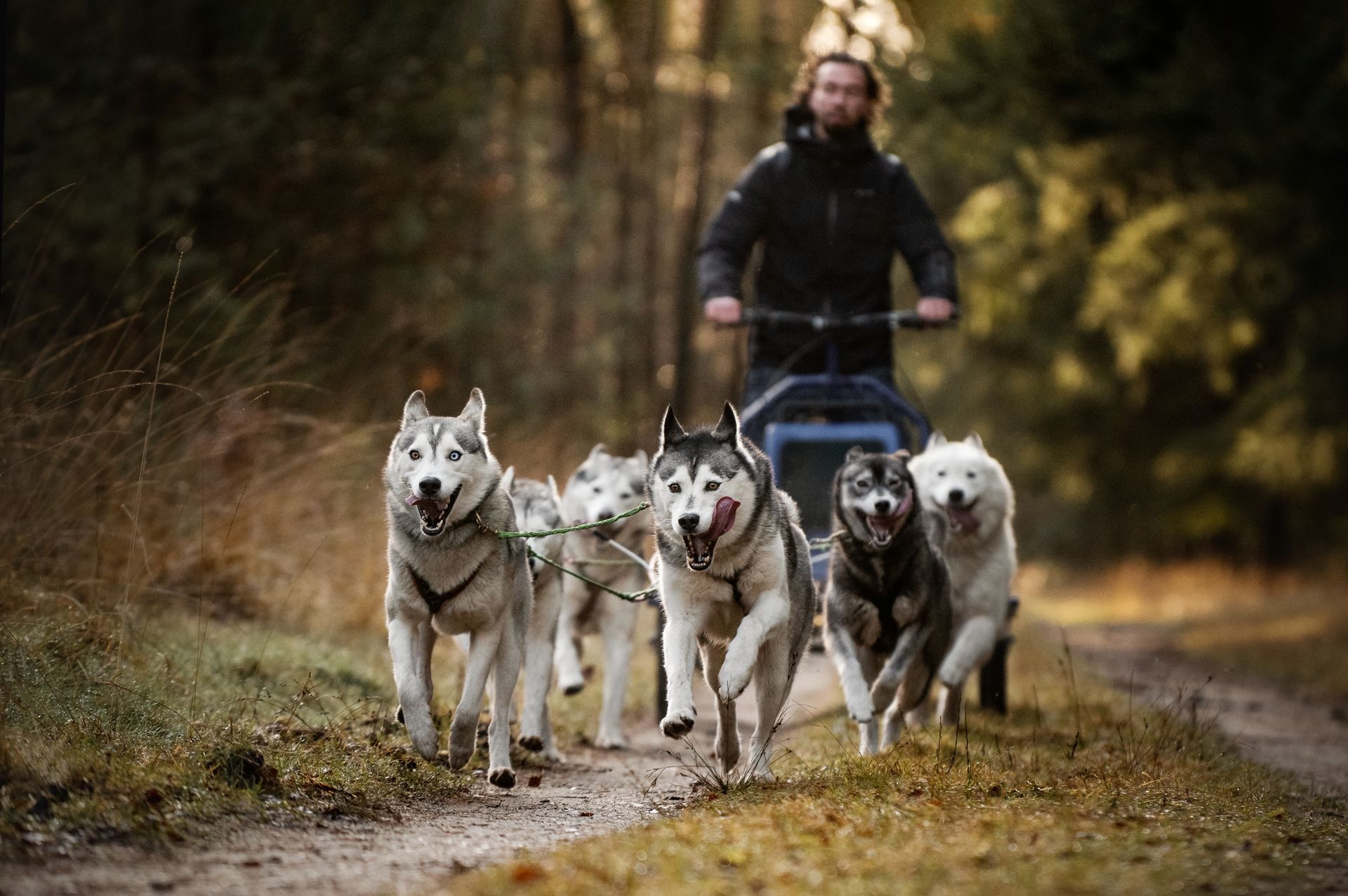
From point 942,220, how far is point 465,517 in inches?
761

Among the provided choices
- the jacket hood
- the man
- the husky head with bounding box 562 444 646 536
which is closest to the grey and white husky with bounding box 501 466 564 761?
the husky head with bounding box 562 444 646 536

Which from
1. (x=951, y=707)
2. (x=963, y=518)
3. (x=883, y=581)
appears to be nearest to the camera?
(x=883, y=581)

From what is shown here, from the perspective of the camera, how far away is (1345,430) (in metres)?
16.7

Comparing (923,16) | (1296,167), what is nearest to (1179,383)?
(1296,167)

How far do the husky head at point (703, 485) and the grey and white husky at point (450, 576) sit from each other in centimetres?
65

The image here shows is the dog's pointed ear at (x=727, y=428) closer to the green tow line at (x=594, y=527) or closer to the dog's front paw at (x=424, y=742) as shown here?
the green tow line at (x=594, y=527)

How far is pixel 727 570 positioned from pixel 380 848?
5.40 feet

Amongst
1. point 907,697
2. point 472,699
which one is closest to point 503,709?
point 472,699

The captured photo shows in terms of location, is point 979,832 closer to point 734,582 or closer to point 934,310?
point 734,582

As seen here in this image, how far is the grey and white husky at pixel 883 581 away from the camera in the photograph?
6172 mm

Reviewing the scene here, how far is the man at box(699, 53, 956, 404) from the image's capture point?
25.0 ft

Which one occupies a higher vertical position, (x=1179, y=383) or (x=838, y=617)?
(x=1179, y=383)

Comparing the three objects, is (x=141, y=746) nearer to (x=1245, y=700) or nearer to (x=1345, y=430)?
Answer: (x=1245, y=700)

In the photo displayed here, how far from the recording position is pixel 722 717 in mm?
5312
